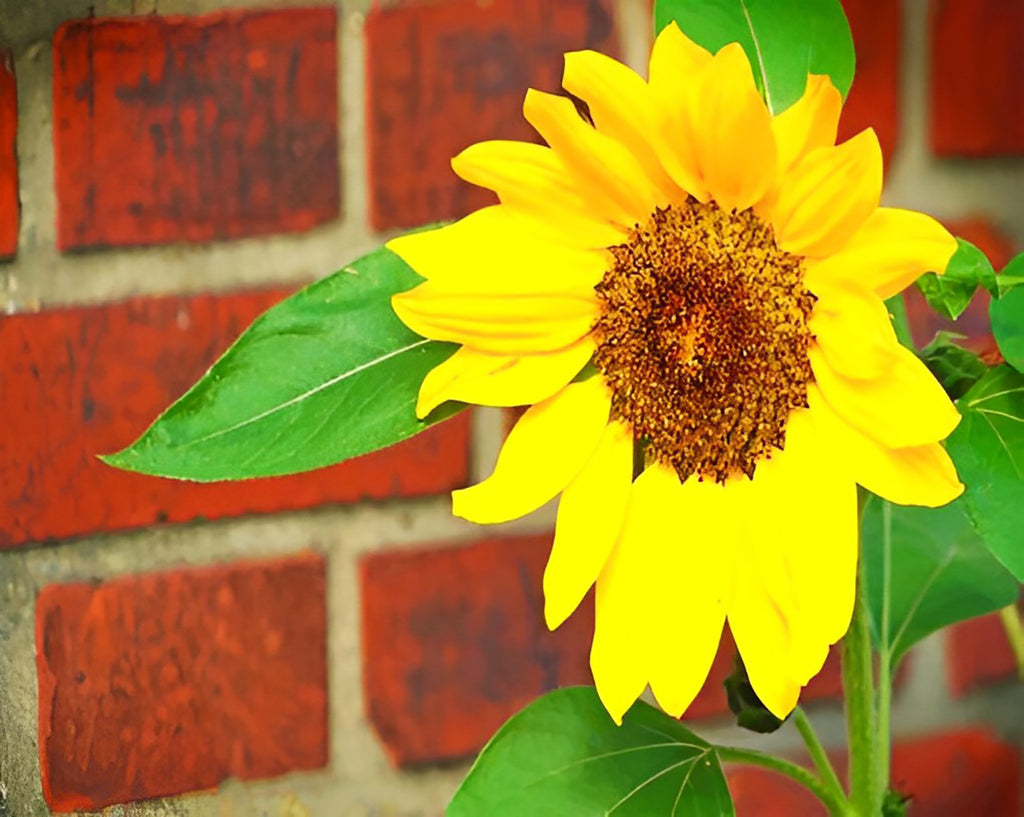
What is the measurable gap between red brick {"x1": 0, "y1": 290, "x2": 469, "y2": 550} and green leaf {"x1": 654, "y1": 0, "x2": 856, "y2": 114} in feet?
0.75

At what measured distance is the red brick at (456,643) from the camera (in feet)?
1.82

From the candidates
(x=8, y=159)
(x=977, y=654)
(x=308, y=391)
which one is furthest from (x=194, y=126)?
(x=977, y=654)

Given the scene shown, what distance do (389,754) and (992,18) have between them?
434 millimetres

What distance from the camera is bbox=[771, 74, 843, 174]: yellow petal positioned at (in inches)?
11.6

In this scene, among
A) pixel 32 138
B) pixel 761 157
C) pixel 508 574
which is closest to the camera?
pixel 761 157

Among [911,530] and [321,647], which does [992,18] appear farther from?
[321,647]

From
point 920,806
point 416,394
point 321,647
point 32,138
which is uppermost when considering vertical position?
point 32,138

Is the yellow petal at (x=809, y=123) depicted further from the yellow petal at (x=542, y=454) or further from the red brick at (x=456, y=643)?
the red brick at (x=456, y=643)

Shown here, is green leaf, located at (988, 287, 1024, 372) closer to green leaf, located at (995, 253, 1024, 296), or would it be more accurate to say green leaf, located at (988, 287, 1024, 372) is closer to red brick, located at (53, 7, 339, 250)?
green leaf, located at (995, 253, 1024, 296)

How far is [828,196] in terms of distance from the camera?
0.97 feet

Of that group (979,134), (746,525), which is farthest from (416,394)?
(979,134)

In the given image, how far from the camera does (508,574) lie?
57 cm

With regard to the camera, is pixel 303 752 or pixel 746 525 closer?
pixel 746 525

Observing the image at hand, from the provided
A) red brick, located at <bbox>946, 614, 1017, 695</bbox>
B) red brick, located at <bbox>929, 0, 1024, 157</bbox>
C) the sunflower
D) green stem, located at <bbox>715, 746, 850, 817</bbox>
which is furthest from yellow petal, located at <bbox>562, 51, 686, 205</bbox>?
red brick, located at <bbox>946, 614, 1017, 695</bbox>
